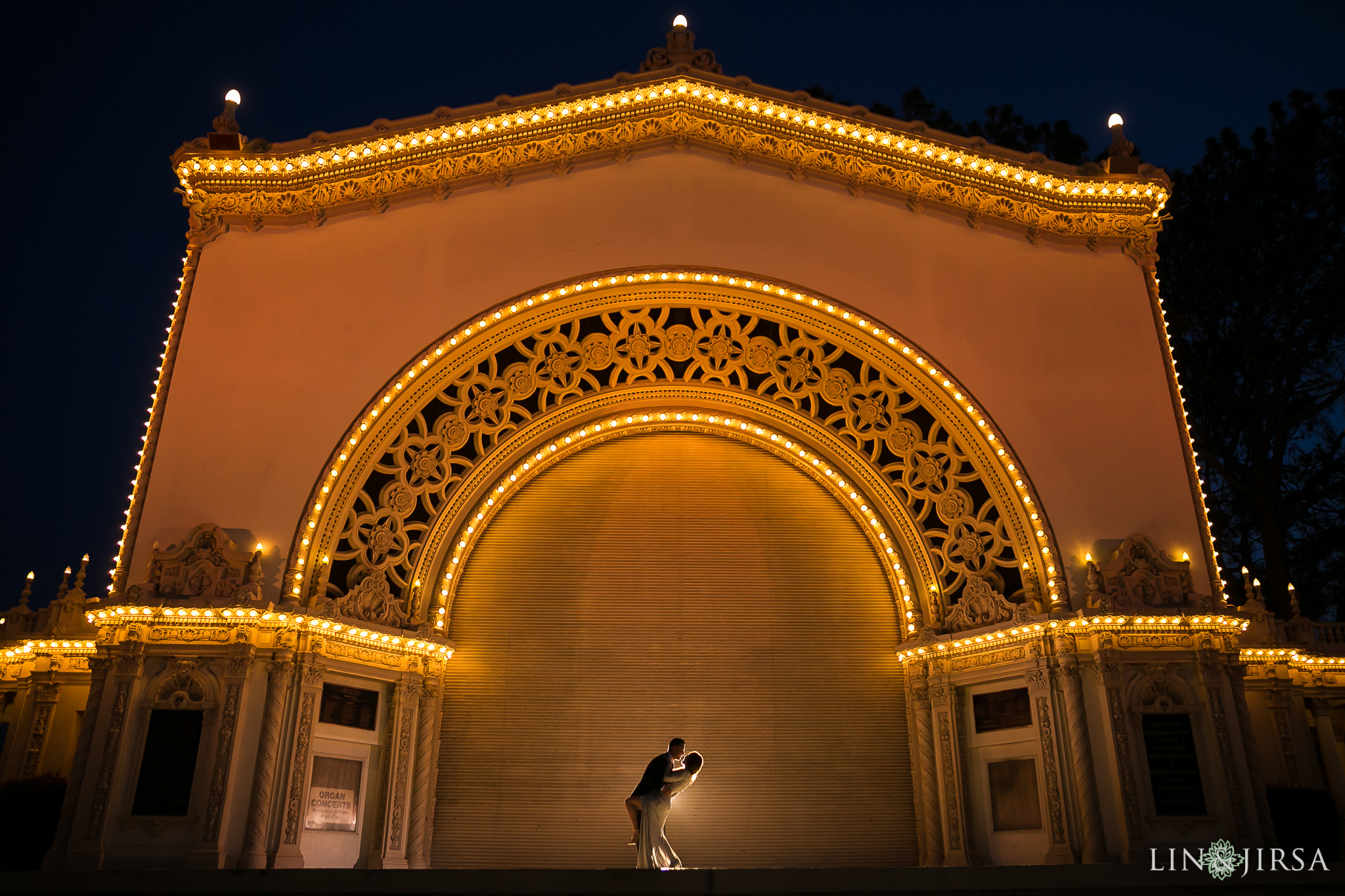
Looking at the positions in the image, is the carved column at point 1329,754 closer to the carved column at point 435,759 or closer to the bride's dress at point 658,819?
the bride's dress at point 658,819

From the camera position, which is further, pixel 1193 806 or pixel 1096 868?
pixel 1193 806

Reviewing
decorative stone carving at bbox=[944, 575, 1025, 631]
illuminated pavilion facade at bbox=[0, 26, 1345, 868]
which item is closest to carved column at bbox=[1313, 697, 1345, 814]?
illuminated pavilion facade at bbox=[0, 26, 1345, 868]

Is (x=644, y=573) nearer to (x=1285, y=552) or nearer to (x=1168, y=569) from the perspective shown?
(x=1168, y=569)

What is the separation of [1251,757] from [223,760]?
12186 mm

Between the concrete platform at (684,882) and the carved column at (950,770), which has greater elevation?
the carved column at (950,770)

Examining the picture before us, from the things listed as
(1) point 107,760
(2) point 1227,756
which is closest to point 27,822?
(1) point 107,760

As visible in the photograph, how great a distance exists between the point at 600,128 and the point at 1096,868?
11.5m

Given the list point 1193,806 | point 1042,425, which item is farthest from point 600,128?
point 1193,806

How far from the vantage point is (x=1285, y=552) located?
19.7 meters

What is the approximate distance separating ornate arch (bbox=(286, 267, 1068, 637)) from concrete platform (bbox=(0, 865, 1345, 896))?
16.2 feet

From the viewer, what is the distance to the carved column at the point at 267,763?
10844 mm

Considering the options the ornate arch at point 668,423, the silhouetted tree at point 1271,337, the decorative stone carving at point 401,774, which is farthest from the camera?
the silhouetted tree at point 1271,337

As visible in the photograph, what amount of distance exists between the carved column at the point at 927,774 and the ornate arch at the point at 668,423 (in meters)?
0.87

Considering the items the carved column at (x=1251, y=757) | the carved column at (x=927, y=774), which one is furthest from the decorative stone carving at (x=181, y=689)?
the carved column at (x=1251, y=757)
